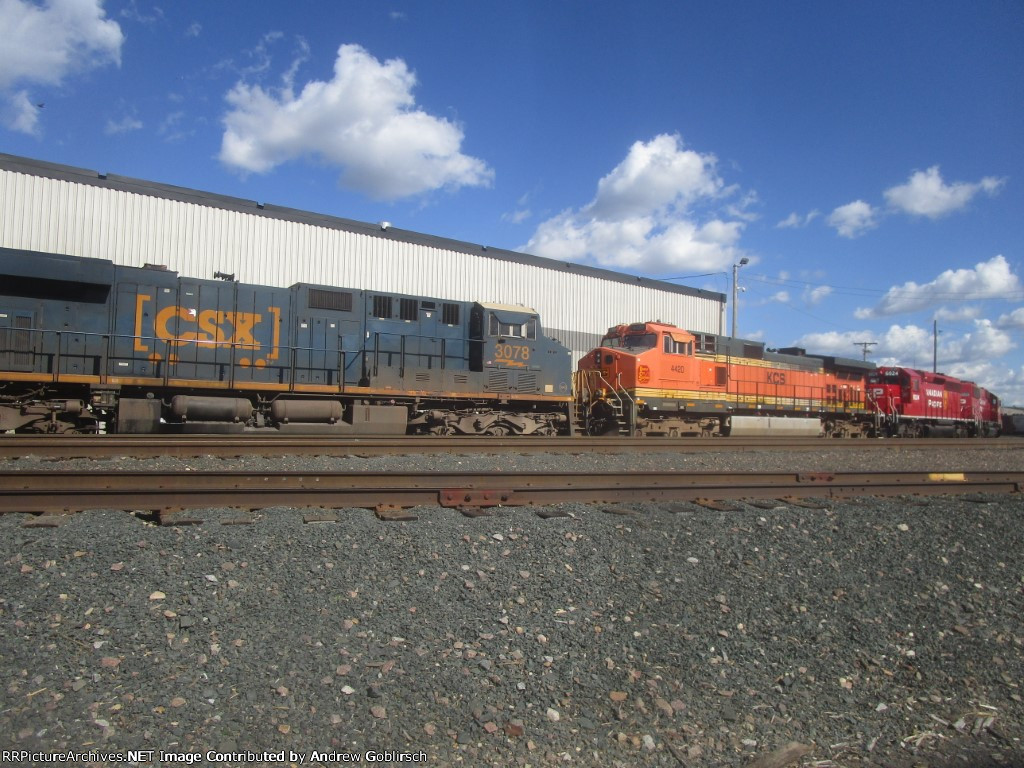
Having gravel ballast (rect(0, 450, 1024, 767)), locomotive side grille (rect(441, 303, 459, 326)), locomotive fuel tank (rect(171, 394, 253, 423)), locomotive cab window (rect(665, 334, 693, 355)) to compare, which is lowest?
gravel ballast (rect(0, 450, 1024, 767))

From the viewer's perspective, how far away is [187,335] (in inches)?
516

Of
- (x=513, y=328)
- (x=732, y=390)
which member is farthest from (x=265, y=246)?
(x=732, y=390)

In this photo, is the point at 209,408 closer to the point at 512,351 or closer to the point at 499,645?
the point at 512,351

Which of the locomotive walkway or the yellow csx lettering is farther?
the yellow csx lettering

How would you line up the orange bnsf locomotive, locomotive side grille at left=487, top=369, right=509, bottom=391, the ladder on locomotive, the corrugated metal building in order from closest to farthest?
locomotive side grille at left=487, top=369, right=509, bottom=391
the ladder on locomotive
the orange bnsf locomotive
the corrugated metal building

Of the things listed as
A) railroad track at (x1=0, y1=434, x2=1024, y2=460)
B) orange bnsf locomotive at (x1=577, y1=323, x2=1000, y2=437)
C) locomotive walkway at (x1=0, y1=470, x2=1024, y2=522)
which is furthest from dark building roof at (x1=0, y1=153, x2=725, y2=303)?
locomotive walkway at (x1=0, y1=470, x2=1024, y2=522)

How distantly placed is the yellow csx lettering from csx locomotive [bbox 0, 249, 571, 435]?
3cm

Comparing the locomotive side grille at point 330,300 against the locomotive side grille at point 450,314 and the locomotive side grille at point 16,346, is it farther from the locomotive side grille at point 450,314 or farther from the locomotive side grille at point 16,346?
the locomotive side grille at point 16,346

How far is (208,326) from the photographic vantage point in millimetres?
13289

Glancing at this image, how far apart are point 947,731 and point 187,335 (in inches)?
533

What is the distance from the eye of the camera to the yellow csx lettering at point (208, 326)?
1292 cm

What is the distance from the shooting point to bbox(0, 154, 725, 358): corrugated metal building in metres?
17.5

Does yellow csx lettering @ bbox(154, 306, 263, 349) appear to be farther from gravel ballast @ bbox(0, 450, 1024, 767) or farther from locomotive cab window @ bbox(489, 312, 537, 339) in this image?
gravel ballast @ bbox(0, 450, 1024, 767)

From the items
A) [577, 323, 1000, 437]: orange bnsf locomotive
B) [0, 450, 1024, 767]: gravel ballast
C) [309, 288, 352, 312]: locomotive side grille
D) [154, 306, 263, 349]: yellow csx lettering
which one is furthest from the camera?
[577, 323, 1000, 437]: orange bnsf locomotive
